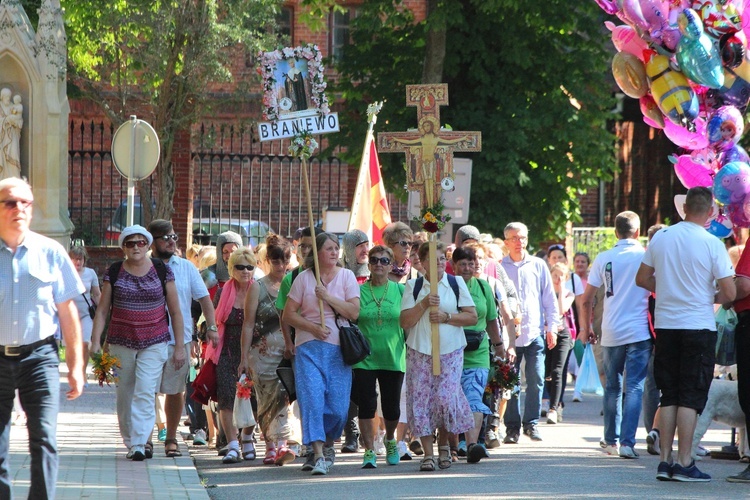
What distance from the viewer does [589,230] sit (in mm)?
28078

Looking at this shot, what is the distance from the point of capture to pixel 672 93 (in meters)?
11.3

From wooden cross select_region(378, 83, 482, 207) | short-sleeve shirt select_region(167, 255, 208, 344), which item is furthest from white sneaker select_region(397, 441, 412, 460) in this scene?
wooden cross select_region(378, 83, 482, 207)

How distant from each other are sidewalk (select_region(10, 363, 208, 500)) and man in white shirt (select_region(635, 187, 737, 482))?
331 centimetres

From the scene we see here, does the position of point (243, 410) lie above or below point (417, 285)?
below

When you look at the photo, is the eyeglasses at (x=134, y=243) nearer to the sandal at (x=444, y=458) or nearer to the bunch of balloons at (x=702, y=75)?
the sandal at (x=444, y=458)

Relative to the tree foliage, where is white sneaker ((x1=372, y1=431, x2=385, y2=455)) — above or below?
below

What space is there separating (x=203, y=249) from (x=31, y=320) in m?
6.40

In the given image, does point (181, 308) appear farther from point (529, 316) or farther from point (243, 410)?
point (529, 316)

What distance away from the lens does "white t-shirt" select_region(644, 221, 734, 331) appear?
9.30 metres

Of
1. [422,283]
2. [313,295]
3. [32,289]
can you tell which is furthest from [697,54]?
[32,289]

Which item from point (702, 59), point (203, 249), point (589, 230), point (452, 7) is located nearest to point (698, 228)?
point (702, 59)

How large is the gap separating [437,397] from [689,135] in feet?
10.6

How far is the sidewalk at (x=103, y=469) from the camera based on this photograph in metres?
8.66

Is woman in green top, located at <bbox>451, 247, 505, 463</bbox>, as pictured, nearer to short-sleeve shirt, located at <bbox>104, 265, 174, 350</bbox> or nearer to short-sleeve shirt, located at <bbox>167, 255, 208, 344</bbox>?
short-sleeve shirt, located at <bbox>167, 255, 208, 344</bbox>
